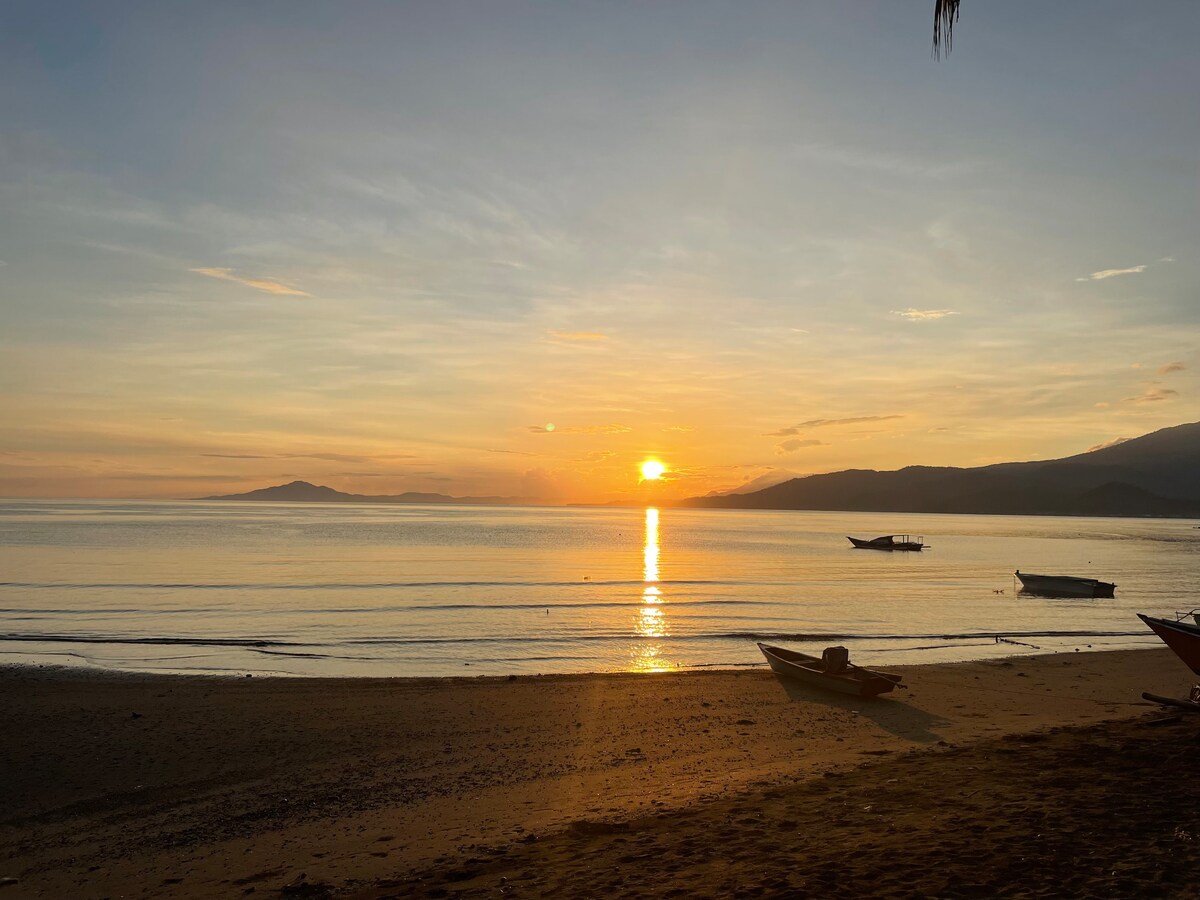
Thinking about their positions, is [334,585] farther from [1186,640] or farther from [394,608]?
[1186,640]

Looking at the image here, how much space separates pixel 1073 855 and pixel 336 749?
1118cm

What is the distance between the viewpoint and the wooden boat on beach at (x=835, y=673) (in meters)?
17.5

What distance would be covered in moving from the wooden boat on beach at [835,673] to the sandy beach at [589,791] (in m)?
0.42

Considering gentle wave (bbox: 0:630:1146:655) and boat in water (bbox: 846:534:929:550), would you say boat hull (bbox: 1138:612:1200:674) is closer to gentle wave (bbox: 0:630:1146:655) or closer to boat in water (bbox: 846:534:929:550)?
gentle wave (bbox: 0:630:1146:655)

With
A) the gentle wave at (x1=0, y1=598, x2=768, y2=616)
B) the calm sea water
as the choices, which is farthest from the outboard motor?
the gentle wave at (x1=0, y1=598, x2=768, y2=616)

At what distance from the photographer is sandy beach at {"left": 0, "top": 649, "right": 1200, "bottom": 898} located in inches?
293

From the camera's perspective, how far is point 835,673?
18.2 meters

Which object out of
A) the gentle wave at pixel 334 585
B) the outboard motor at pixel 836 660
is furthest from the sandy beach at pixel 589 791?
the gentle wave at pixel 334 585

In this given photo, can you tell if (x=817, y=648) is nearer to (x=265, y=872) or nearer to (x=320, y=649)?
(x=320, y=649)

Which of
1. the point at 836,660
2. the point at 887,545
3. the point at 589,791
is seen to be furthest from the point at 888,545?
the point at 589,791

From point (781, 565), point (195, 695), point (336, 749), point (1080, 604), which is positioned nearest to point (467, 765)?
point (336, 749)

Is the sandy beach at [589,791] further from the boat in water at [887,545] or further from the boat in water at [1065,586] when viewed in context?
the boat in water at [887,545]

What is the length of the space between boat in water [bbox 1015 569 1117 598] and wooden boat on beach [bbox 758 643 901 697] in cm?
3713

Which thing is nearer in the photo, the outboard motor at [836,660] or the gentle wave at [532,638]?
the outboard motor at [836,660]
